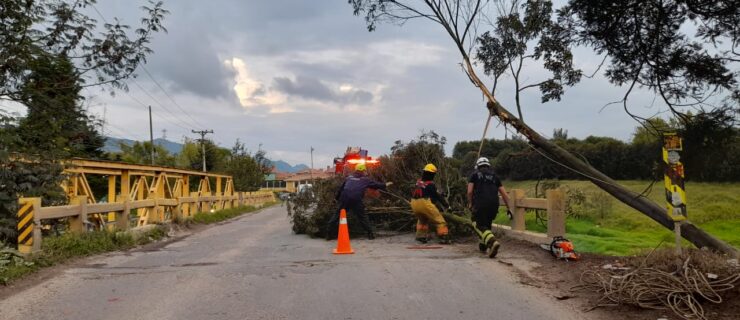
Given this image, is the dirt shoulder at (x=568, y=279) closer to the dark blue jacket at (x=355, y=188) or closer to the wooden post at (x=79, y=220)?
the dark blue jacket at (x=355, y=188)

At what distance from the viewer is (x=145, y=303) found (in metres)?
6.19

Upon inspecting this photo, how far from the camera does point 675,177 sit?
6.47 metres

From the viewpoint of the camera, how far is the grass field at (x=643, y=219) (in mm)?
11844

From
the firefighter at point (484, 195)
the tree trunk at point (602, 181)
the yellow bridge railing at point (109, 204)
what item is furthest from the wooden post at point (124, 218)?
the tree trunk at point (602, 181)

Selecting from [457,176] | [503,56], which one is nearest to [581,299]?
[503,56]

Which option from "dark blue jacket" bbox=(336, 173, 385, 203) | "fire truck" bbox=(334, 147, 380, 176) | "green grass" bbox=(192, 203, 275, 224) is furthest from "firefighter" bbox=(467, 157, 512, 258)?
"green grass" bbox=(192, 203, 275, 224)

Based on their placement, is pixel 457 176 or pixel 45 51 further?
pixel 457 176

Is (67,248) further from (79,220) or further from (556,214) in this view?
(556,214)

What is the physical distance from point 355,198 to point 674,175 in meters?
6.60

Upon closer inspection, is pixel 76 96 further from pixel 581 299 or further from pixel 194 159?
pixel 194 159

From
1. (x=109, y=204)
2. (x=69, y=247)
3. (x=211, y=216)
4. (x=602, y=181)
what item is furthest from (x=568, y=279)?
(x=211, y=216)

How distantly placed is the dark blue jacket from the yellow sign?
20.6 feet

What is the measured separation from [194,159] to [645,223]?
58537 mm

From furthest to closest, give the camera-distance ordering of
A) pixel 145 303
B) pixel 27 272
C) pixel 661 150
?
pixel 27 272 → pixel 661 150 → pixel 145 303
